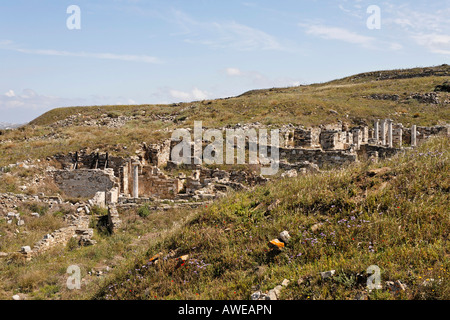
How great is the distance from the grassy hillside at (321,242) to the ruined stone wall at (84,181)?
356 inches

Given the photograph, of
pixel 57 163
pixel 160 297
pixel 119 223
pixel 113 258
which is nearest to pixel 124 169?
pixel 57 163

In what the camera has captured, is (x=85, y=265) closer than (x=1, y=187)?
Yes

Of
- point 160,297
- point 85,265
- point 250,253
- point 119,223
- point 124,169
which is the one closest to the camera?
point 160,297

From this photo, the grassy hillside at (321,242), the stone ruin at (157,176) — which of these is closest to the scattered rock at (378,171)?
the grassy hillside at (321,242)

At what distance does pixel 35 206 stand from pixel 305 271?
1041cm

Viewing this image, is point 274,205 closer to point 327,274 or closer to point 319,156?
point 327,274

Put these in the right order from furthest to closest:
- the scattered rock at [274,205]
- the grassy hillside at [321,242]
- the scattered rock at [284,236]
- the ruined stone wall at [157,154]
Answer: the ruined stone wall at [157,154] < the scattered rock at [274,205] < the scattered rock at [284,236] < the grassy hillside at [321,242]

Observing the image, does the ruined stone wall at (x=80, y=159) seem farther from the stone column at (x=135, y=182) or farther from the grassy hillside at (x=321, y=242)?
the grassy hillside at (x=321, y=242)

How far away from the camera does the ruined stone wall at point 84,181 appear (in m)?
15.2

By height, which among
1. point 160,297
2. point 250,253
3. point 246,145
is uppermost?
point 246,145

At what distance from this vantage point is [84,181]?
15.4 meters

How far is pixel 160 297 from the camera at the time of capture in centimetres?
515

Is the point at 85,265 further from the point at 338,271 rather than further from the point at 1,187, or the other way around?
the point at 1,187

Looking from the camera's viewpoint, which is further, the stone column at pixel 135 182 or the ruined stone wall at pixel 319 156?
the stone column at pixel 135 182
